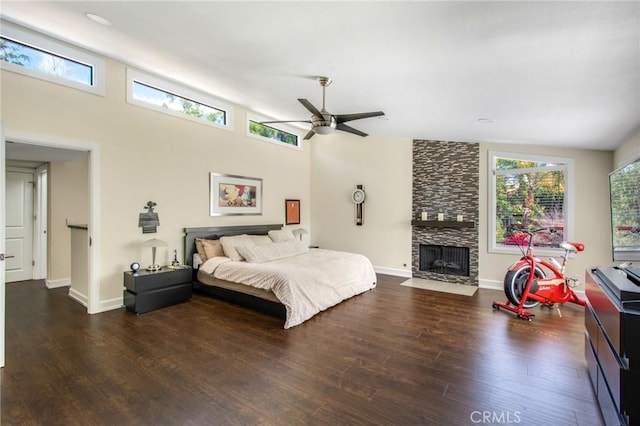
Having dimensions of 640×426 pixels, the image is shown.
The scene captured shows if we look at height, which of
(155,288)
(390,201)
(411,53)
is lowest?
(155,288)

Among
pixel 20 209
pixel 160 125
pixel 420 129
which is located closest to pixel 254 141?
pixel 160 125

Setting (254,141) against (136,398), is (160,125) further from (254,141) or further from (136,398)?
(136,398)

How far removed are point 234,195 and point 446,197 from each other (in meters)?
4.31

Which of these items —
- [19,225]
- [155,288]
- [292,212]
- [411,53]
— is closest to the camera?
[411,53]

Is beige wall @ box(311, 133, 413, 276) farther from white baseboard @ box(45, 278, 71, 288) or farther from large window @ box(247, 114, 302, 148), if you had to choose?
white baseboard @ box(45, 278, 71, 288)

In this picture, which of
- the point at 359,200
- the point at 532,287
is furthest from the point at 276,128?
the point at 532,287

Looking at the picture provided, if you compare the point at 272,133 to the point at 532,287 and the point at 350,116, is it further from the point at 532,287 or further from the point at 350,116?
the point at 532,287

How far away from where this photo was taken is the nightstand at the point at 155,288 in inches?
159

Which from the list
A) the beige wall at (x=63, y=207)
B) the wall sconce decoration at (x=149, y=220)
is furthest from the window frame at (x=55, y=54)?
the beige wall at (x=63, y=207)

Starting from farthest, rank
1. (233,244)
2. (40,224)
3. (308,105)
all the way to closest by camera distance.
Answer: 1. (40,224)
2. (233,244)
3. (308,105)

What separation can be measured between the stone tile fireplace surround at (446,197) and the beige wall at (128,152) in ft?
12.5

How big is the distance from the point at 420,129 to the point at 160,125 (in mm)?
4358

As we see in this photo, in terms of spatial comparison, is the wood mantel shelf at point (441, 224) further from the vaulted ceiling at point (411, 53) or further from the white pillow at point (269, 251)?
the white pillow at point (269, 251)

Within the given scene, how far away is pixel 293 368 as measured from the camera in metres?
2.69
